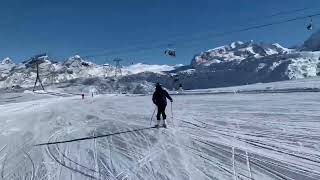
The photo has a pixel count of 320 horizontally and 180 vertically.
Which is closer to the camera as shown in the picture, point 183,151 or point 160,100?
point 183,151

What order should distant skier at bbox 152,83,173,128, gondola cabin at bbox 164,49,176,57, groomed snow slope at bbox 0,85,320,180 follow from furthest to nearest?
gondola cabin at bbox 164,49,176,57 → distant skier at bbox 152,83,173,128 → groomed snow slope at bbox 0,85,320,180

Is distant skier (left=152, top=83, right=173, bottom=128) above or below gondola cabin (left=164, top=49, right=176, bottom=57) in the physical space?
below

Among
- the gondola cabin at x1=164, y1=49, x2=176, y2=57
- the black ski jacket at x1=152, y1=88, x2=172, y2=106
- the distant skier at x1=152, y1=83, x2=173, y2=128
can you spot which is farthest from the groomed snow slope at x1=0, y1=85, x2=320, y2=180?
the gondola cabin at x1=164, y1=49, x2=176, y2=57

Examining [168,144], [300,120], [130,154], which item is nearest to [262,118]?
[300,120]

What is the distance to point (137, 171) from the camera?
11016 millimetres

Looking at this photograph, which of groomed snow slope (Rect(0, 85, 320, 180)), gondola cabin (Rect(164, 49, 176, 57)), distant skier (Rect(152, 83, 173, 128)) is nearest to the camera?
groomed snow slope (Rect(0, 85, 320, 180))

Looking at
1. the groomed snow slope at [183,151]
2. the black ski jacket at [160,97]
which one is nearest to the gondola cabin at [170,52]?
the groomed snow slope at [183,151]

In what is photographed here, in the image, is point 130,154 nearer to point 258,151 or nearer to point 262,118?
point 258,151

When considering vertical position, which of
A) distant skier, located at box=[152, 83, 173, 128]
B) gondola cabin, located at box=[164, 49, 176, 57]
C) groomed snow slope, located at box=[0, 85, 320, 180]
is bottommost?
groomed snow slope, located at box=[0, 85, 320, 180]

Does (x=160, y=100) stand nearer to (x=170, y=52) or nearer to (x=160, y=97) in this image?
(x=160, y=97)

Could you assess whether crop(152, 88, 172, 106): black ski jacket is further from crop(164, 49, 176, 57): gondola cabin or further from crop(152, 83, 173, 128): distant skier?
crop(164, 49, 176, 57): gondola cabin

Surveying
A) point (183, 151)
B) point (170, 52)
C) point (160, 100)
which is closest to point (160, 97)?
point (160, 100)

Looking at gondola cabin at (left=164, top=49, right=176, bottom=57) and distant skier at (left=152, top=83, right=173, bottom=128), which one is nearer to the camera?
distant skier at (left=152, top=83, right=173, bottom=128)

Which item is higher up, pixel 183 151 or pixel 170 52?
pixel 170 52
